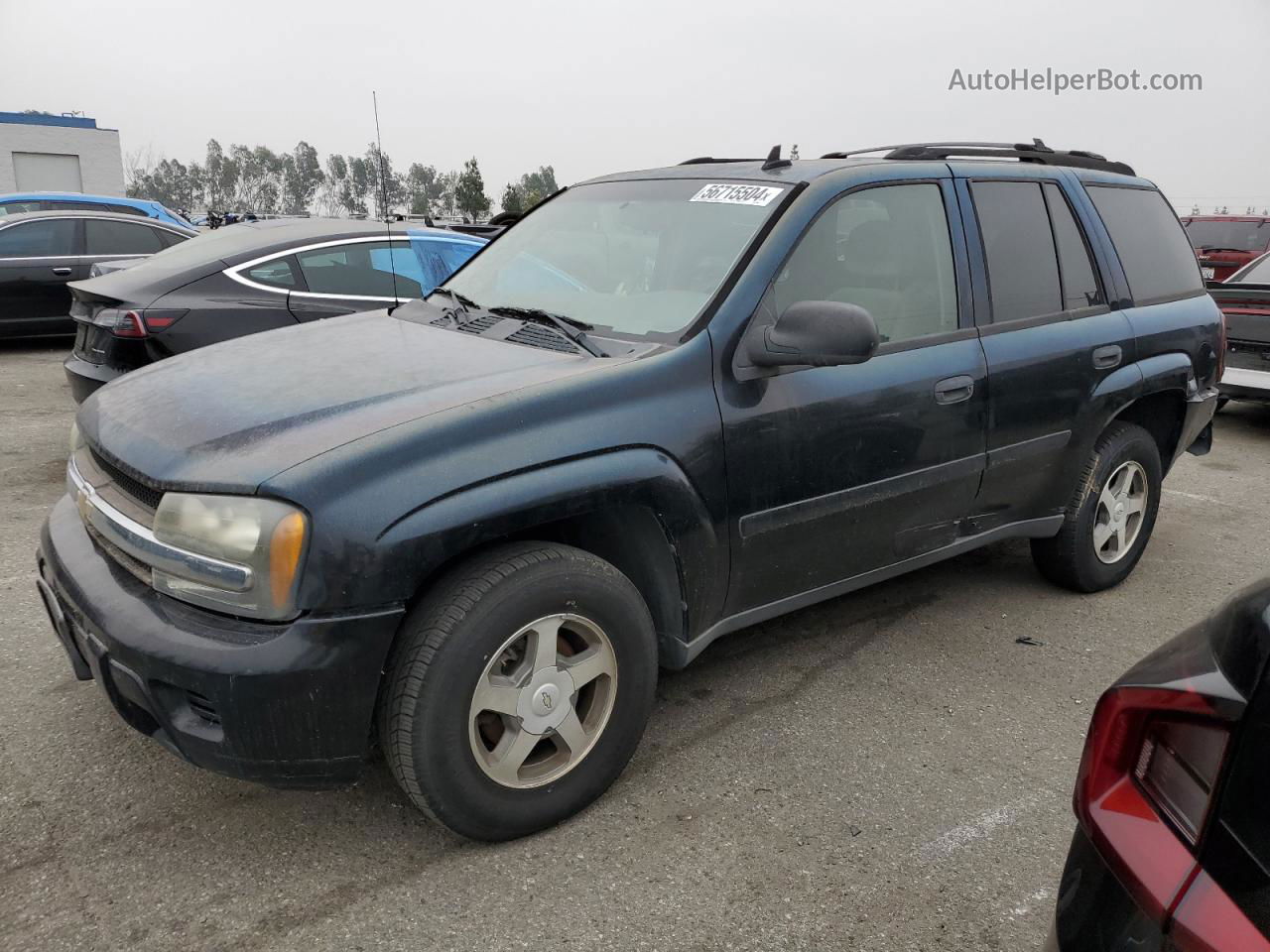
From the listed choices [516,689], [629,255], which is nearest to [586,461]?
[516,689]

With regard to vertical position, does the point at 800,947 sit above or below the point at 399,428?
below

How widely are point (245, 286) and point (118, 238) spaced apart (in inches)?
212

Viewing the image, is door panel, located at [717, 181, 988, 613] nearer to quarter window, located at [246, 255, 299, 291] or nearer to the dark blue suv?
the dark blue suv

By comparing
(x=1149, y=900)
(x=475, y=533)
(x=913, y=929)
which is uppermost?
(x=475, y=533)

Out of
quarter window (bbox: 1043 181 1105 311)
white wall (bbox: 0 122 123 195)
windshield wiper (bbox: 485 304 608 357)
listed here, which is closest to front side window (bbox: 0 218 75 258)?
windshield wiper (bbox: 485 304 608 357)

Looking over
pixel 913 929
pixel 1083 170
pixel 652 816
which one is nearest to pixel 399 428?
pixel 652 816

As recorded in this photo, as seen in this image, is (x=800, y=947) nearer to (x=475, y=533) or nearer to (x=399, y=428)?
(x=475, y=533)

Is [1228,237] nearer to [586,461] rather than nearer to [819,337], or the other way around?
[819,337]

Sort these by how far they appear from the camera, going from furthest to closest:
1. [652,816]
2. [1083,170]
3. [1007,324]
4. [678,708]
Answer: [1083,170] < [1007,324] < [678,708] < [652,816]

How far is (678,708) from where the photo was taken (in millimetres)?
3275

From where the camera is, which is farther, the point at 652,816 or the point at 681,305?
the point at 681,305

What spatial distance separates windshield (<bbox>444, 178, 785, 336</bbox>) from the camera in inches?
119

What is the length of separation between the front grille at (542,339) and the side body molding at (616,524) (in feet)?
1.61

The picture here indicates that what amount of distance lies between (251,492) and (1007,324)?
272cm
